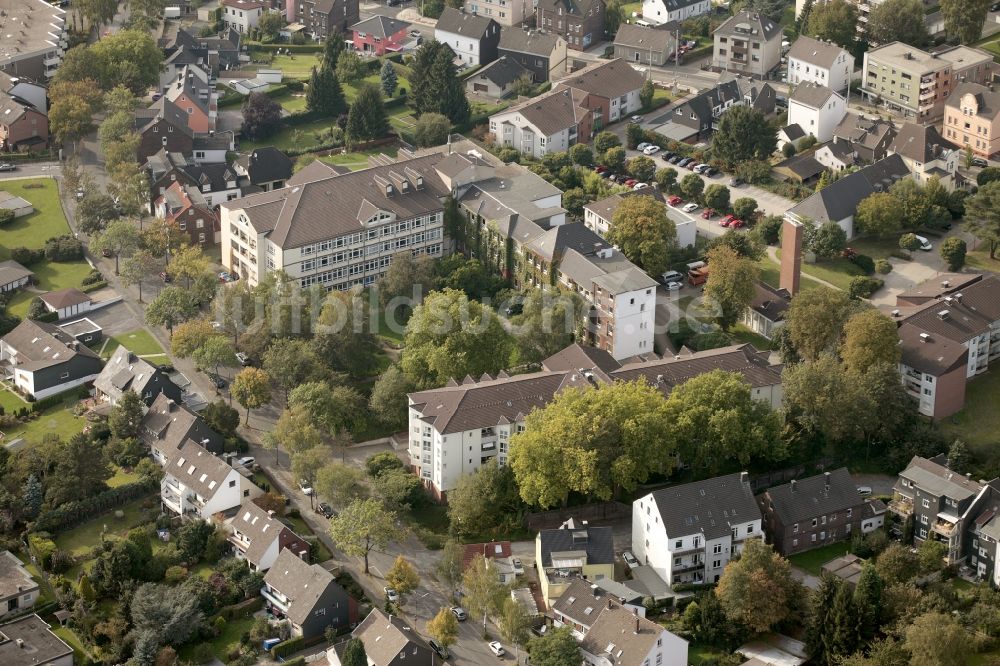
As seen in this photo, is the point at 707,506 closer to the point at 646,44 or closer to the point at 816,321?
the point at 816,321

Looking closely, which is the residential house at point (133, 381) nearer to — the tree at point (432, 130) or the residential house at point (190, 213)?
the residential house at point (190, 213)

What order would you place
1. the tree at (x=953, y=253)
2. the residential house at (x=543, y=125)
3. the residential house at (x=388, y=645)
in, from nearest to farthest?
1. the residential house at (x=388, y=645)
2. the tree at (x=953, y=253)
3. the residential house at (x=543, y=125)

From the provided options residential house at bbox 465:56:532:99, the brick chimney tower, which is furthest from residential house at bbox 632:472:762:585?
residential house at bbox 465:56:532:99

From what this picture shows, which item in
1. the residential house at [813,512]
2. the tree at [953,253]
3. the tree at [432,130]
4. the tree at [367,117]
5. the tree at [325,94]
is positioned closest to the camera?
the residential house at [813,512]

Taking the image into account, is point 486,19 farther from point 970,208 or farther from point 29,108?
point 970,208

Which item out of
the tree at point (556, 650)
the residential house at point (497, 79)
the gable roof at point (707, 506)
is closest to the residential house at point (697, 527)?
the gable roof at point (707, 506)

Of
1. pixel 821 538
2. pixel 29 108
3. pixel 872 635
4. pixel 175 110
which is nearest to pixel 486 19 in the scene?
pixel 175 110

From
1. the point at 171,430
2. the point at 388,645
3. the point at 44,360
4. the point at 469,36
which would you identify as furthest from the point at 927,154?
the point at 44,360

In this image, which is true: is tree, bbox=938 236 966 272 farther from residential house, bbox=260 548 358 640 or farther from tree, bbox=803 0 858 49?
residential house, bbox=260 548 358 640
